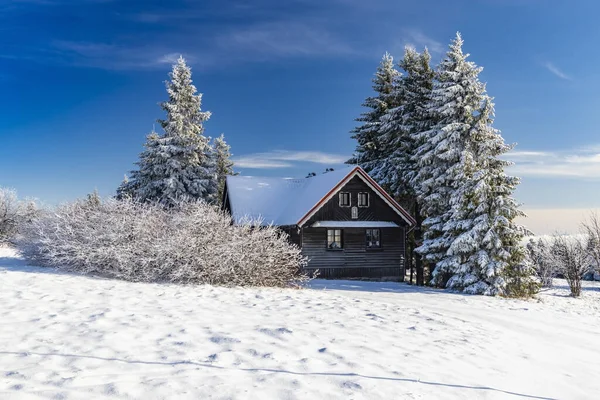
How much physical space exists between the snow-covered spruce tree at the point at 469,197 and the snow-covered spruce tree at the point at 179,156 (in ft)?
60.4

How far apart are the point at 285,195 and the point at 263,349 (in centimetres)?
2414

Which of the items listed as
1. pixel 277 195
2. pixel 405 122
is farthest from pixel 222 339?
pixel 405 122

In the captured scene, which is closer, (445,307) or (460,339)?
(460,339)

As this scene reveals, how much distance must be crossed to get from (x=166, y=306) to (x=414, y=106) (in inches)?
935

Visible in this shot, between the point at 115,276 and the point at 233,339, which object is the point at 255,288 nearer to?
the point at 115,276

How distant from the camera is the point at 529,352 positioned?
30.8ft

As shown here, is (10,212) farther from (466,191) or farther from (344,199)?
(466,191)

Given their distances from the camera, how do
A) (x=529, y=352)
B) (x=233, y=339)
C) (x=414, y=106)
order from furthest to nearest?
(x=414, y=106)
(x=529, y=352)
(x=233, y=339)

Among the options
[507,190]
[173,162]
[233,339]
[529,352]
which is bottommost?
[529,352]

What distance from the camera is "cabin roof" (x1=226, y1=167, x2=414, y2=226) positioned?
26.1m

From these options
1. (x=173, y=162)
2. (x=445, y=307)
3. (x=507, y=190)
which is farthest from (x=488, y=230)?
(x=173, y=162)

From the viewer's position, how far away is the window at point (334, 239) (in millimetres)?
26734

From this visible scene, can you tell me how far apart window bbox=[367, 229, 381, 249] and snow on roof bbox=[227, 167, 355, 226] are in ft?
13.9

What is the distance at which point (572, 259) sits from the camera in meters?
28.6
